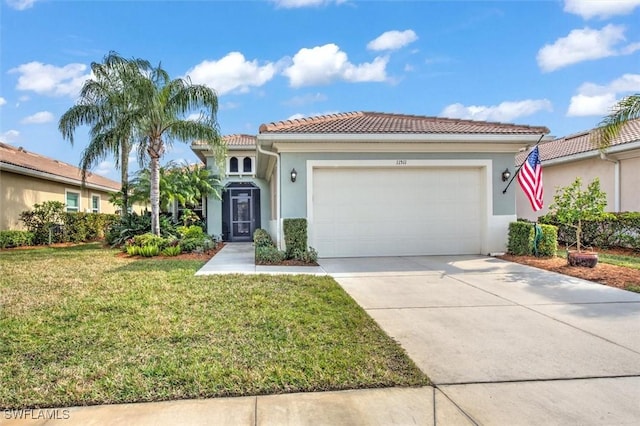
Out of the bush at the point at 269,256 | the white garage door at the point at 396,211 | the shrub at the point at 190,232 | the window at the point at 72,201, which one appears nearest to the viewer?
the bush at the point at 269,256

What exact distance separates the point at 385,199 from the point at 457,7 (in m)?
5.44

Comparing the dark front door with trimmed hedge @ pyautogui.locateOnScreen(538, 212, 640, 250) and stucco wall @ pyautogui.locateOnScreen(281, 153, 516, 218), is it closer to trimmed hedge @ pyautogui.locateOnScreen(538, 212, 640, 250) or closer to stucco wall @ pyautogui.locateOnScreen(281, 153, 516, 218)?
stucco wall @ pyautogui.locateOnScreen(281, 153, 516, 218)

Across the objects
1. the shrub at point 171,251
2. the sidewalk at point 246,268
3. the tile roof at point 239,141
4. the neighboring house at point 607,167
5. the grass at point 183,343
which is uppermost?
the tile roof at point 239,141

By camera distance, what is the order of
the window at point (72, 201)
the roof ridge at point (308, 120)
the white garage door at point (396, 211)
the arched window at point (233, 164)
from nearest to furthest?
the roof ridge at point (308, 120)
the white garage door at point (396, 211)
the arched window at point (233, 164)
the window at point (72, 201)

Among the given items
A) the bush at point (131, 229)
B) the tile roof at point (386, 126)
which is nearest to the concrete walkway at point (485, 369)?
the tile roof at point (386, 126)

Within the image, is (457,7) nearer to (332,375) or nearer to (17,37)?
(332,375)

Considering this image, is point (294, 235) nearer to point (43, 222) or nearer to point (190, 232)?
point (190, 232)

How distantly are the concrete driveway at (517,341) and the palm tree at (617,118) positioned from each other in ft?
12.9

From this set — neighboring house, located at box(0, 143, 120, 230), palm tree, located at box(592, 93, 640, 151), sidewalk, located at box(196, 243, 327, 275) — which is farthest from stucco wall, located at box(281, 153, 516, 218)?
neighboring house, located at box(0, 143, 120, 230)

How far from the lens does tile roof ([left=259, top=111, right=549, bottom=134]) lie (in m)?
9.89

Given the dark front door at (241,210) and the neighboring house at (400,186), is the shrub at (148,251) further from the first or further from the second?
the dark front door at (241,210)

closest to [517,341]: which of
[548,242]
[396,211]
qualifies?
[548,242]

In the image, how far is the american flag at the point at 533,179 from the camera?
955 cm

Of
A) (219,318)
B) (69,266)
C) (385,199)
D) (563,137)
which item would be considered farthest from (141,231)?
(563,137)
